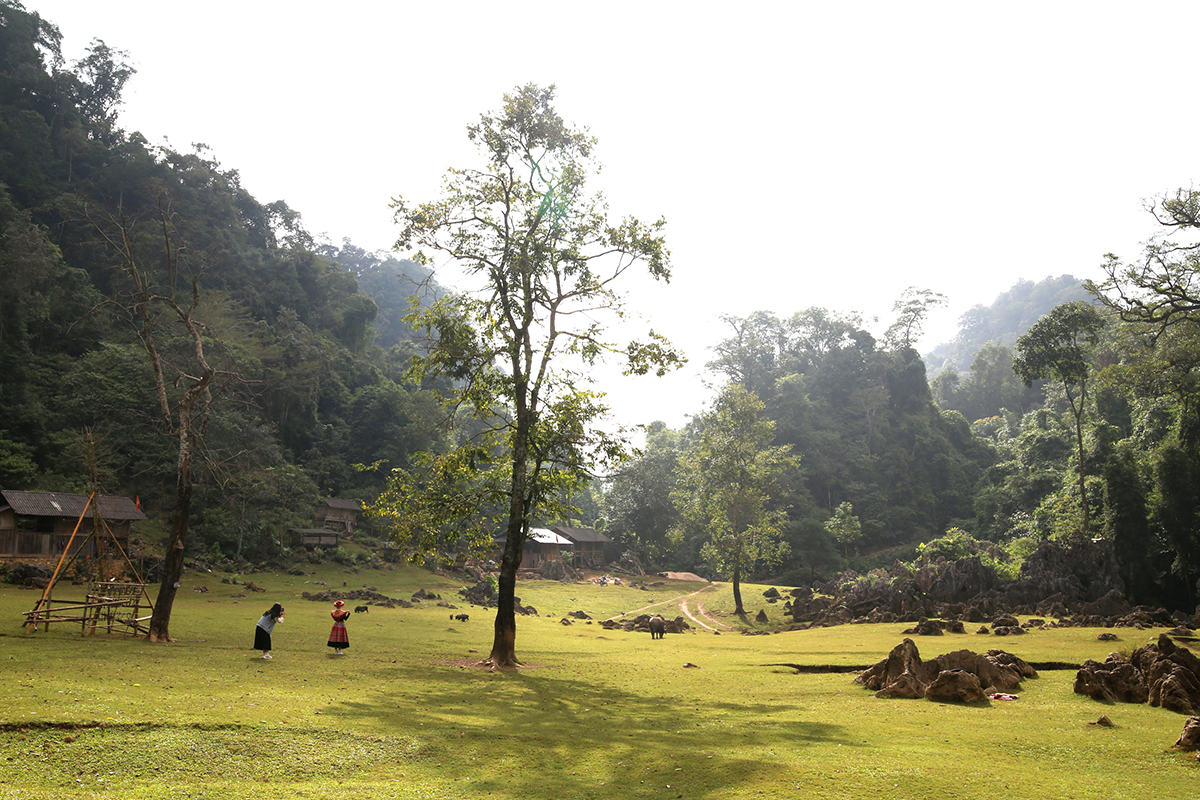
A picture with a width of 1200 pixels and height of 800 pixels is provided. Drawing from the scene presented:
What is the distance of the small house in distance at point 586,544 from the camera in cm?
7231

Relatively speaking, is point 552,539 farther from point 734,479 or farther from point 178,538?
point 178,538

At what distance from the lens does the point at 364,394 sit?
246 ft

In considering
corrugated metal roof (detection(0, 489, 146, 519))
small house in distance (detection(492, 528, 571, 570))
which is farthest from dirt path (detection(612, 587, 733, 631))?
corrugated metal roof (detection(0, 489, 146, 519))

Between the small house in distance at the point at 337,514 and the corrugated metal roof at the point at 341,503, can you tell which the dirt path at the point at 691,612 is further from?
the corrugated metal roof at the point at 341,503

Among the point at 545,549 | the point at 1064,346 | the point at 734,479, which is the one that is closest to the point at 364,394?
the point at 545,549

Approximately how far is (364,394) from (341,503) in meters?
15.7

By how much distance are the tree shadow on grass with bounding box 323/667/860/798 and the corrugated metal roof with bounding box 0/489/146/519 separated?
31.8 meters

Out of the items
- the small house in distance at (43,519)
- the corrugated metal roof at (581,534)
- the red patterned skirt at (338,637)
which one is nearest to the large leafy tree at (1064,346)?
the red patterned skirt at (338,637)

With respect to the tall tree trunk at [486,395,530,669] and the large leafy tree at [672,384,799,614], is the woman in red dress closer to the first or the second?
the tall tree trunk at [486,395,530,669]

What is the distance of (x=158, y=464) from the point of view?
49562mm

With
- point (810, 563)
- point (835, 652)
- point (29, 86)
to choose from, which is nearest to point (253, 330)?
point (29, 86)

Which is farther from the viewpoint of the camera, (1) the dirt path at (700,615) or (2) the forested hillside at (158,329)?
(2) the forested hillside at (158,329)

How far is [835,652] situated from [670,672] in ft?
20.6

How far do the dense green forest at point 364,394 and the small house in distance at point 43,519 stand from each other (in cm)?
211
